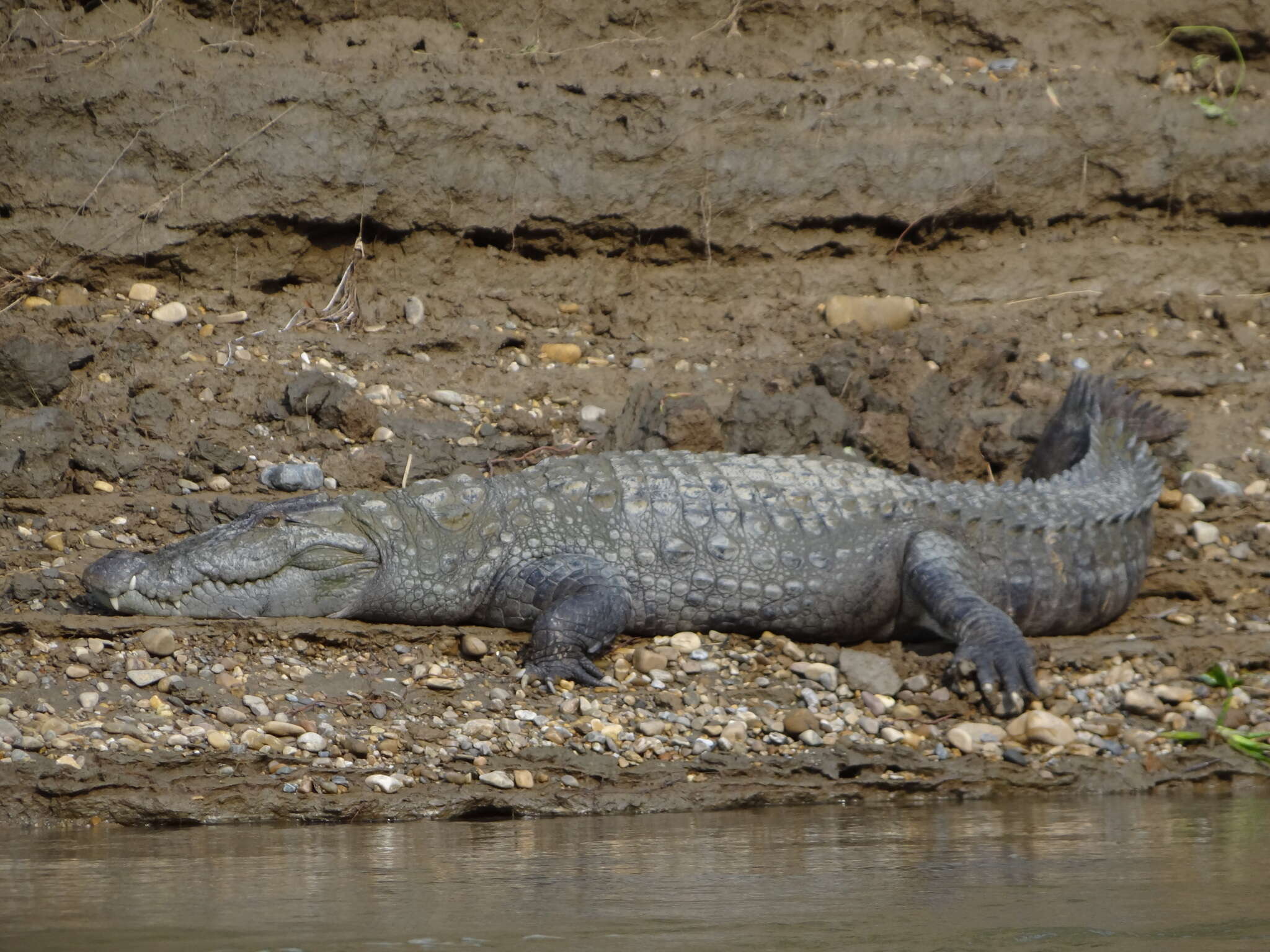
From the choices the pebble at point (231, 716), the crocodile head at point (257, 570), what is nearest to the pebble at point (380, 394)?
the crocodile head at point (257, 570)

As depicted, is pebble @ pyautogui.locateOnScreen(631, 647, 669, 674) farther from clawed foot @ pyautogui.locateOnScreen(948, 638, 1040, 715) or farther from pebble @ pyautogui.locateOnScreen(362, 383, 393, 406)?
pebble @ pyautogui.locateOnScreen(362, 383, 393, 406)

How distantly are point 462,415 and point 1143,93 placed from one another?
5.40 meters

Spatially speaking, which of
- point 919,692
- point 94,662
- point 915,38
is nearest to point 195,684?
point 94,662

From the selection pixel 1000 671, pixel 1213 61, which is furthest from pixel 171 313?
pixel 1213 61

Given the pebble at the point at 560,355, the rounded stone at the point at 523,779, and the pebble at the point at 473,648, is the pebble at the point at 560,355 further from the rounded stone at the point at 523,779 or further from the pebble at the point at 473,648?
the rounded stone at the point at 523,779

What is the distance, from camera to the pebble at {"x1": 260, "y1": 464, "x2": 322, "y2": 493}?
22.8ft

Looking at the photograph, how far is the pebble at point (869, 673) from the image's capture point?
5.61 metres

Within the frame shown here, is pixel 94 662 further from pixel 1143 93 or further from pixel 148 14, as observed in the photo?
pixel 1143 93

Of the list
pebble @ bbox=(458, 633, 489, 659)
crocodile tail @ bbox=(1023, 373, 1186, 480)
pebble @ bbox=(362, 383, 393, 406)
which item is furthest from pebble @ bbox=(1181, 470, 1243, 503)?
pebble @ bbox=(362, 383, 393, 406)

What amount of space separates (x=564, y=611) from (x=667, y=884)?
258 centimetres

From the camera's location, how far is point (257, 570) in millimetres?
5832

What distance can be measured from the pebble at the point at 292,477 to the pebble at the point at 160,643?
1.71 meters

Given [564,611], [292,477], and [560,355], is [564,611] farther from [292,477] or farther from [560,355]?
[560,355]

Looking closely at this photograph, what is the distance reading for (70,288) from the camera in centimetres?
804
